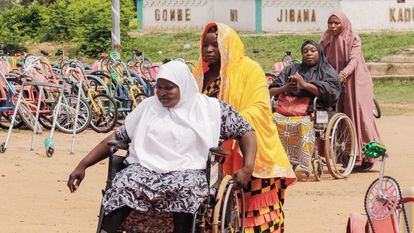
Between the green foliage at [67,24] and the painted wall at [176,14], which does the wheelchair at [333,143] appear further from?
the painted wall at [176,14]

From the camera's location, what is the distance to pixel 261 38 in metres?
32.1

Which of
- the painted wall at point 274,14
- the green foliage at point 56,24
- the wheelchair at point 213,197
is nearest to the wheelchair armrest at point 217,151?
the wheelchair at point 213,197

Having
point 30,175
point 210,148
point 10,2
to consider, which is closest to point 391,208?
point 210,148

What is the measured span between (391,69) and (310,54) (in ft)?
50.7

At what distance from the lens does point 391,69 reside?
26.0 meters

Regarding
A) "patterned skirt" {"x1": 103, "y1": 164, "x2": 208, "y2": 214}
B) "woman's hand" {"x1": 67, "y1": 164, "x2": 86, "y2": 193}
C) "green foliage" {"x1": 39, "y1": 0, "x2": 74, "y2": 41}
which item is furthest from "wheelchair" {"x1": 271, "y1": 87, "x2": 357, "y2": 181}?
"green foliage" {"x1": 39, "y1": 0, "x2": 74, "y2": 41}

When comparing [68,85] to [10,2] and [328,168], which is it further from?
[10,2]

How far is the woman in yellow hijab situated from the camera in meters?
6.71

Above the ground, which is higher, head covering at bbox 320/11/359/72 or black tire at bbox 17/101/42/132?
head covering at bbox 320/11/359/72

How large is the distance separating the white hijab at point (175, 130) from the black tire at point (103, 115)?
30.4 ft

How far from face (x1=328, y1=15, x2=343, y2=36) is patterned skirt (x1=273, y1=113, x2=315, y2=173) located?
1.19 meters

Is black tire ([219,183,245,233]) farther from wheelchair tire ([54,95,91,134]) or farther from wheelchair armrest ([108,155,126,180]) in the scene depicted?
wheelchair tire ([54,95,91,134])

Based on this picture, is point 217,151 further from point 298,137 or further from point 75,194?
point 298,137

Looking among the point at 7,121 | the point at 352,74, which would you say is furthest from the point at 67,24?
the point at 352,74
